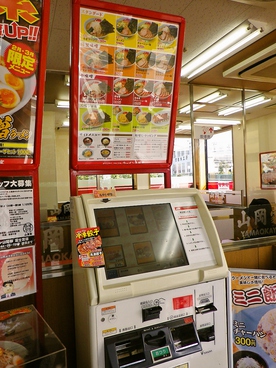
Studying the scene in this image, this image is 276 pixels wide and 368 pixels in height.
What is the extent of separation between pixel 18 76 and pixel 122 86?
55 centimetres

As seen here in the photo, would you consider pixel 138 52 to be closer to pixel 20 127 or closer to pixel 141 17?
pixel 141 17

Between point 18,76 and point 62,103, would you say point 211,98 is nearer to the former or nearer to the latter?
point 62,103

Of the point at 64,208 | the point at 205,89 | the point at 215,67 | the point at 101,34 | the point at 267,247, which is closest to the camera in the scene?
the point at 101,34

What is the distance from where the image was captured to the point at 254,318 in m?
1.85

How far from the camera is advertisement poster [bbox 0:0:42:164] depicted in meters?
1.30

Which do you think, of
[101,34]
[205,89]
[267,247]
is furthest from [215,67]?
[101,34]

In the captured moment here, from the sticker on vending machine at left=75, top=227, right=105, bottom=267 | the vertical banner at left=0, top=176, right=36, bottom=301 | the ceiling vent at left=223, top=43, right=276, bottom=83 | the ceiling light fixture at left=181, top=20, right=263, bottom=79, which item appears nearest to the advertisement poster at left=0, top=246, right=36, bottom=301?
the vertical banner at left=0, top=176, right=36, bottom=301

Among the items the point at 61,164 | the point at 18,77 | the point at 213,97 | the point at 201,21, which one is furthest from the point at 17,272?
the point at 213,97

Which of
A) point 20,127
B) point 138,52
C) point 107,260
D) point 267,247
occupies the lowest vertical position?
point 267,247

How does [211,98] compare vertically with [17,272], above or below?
above

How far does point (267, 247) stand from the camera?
2.38 metres

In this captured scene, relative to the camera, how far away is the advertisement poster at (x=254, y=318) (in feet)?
6.01

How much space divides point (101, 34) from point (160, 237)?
43.3 inches

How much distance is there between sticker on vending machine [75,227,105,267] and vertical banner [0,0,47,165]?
485mm
